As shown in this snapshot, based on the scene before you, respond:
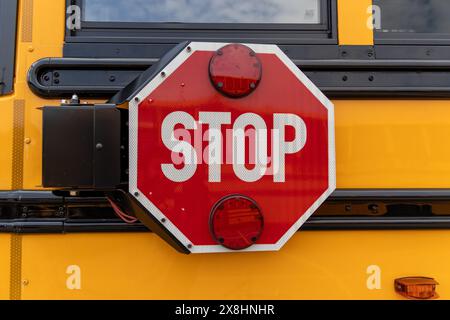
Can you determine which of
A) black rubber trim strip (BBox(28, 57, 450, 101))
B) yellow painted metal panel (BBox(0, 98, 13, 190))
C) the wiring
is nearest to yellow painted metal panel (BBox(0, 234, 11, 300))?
yellow painted metal panel (BBox(0, 98, 13, 190))

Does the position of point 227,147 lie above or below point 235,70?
below

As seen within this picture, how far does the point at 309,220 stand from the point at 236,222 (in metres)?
0.22

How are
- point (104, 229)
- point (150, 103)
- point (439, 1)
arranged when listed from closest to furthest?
1. point (150, 103)
2. point (104, 229)
3. point (439, 1)

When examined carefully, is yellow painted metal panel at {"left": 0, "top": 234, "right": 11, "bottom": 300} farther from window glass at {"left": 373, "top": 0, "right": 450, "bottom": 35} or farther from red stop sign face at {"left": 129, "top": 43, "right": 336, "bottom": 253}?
window glass at {"left": 373, "top": 0, "right": 450, "bottom": 35}

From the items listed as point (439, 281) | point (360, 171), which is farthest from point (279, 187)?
point (439, 281)

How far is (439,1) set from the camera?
3.88ft

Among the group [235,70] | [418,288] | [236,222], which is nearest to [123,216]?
[236,222]

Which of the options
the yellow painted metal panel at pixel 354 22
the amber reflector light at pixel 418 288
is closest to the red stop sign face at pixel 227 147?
the yellow painted metal panel at pixel 354 22

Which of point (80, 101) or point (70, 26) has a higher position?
point (70, 26)

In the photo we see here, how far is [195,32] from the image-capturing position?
1.13 meters

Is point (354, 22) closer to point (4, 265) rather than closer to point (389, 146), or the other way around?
point (389, 146)

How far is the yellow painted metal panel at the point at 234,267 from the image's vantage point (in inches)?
42.2

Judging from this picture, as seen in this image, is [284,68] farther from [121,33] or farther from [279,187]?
[121,33]

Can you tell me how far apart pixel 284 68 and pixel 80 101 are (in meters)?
0.52
